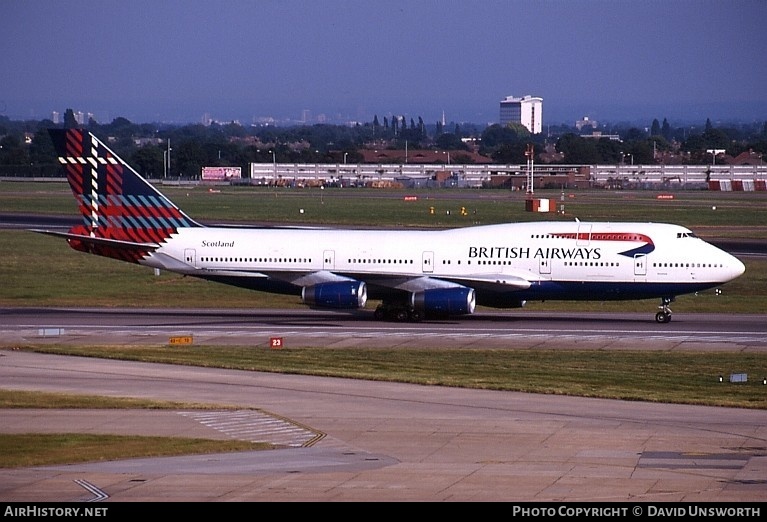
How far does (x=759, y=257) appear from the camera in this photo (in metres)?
76.7

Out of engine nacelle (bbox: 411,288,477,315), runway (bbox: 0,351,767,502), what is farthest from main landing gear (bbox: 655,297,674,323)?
runway (bbox: 0,351,767,502)

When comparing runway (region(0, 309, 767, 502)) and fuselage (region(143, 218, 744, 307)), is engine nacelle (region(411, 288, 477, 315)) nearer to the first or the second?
fuselage (region(143, 218, 744, 307))

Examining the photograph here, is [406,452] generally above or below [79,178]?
below

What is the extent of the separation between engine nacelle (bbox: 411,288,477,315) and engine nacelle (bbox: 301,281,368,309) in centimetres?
237

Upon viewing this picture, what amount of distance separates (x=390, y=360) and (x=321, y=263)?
1215 centimetres

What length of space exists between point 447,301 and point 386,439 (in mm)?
22089

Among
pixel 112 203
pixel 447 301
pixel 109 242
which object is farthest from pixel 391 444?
pixel 112 203

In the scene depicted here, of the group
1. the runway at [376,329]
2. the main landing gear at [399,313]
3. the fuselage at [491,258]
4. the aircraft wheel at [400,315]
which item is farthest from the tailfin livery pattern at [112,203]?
the aircraft wheel at [400,315]

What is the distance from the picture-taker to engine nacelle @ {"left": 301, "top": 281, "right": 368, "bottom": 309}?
49.7m

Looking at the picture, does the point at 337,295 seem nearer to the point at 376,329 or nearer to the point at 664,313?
the point at 376,329

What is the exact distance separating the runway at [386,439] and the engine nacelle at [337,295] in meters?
5.13
